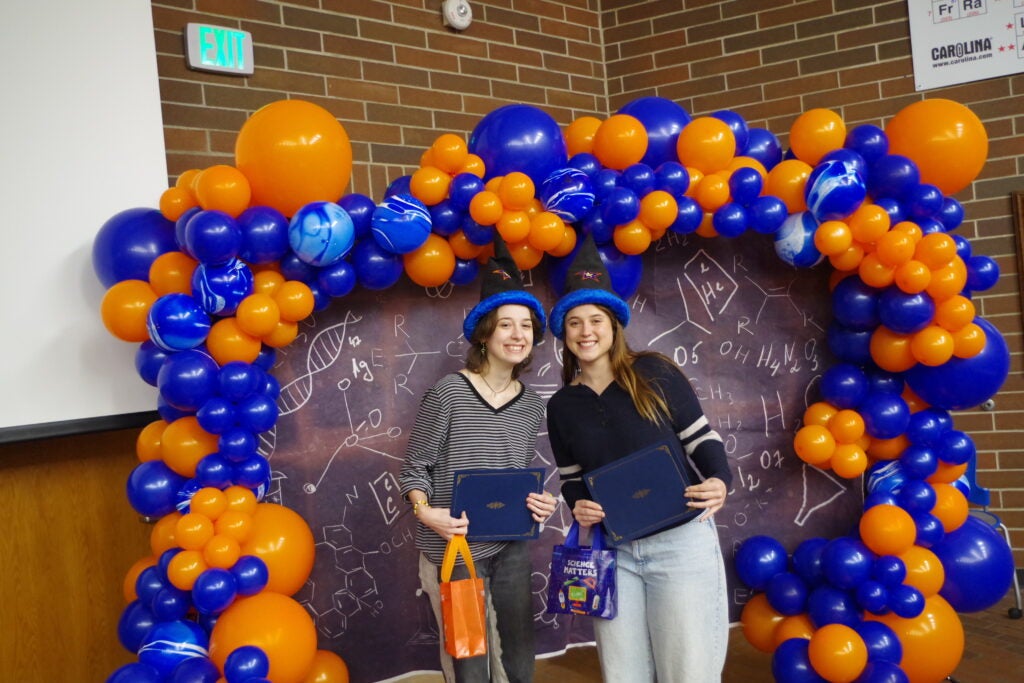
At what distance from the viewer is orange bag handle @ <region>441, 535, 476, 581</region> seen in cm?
242

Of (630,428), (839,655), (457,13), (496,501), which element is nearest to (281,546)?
(496,501)

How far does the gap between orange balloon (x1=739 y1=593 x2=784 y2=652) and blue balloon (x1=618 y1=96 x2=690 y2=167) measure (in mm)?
1741

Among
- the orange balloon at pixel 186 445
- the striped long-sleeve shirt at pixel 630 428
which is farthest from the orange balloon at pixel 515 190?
the orange balloon at pixel 186 445

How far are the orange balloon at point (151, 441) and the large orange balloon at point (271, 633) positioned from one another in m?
0.57

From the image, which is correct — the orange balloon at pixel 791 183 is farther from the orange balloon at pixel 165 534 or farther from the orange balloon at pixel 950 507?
the orange balloon at pixel 165 534

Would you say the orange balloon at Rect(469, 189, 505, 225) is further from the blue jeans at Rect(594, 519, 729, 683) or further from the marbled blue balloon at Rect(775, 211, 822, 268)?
the blue jeans at Rect(594, 519, 729, 683)

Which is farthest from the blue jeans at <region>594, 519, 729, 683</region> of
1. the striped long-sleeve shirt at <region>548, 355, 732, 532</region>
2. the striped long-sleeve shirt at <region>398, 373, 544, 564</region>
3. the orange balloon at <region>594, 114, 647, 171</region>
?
the orange balloon at <region>594, 114, 647, 171</region>

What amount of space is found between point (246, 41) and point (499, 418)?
2184 millimetres

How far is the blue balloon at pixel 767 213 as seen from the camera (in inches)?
118

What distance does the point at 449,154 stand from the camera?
2.85 meters

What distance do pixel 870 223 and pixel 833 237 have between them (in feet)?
0.42

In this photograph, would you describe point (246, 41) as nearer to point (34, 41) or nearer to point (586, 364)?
point (34, 41)

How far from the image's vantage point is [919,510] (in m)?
3.05

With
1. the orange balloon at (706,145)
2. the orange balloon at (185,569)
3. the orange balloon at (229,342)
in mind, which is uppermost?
the orange balloon at (706,145)
